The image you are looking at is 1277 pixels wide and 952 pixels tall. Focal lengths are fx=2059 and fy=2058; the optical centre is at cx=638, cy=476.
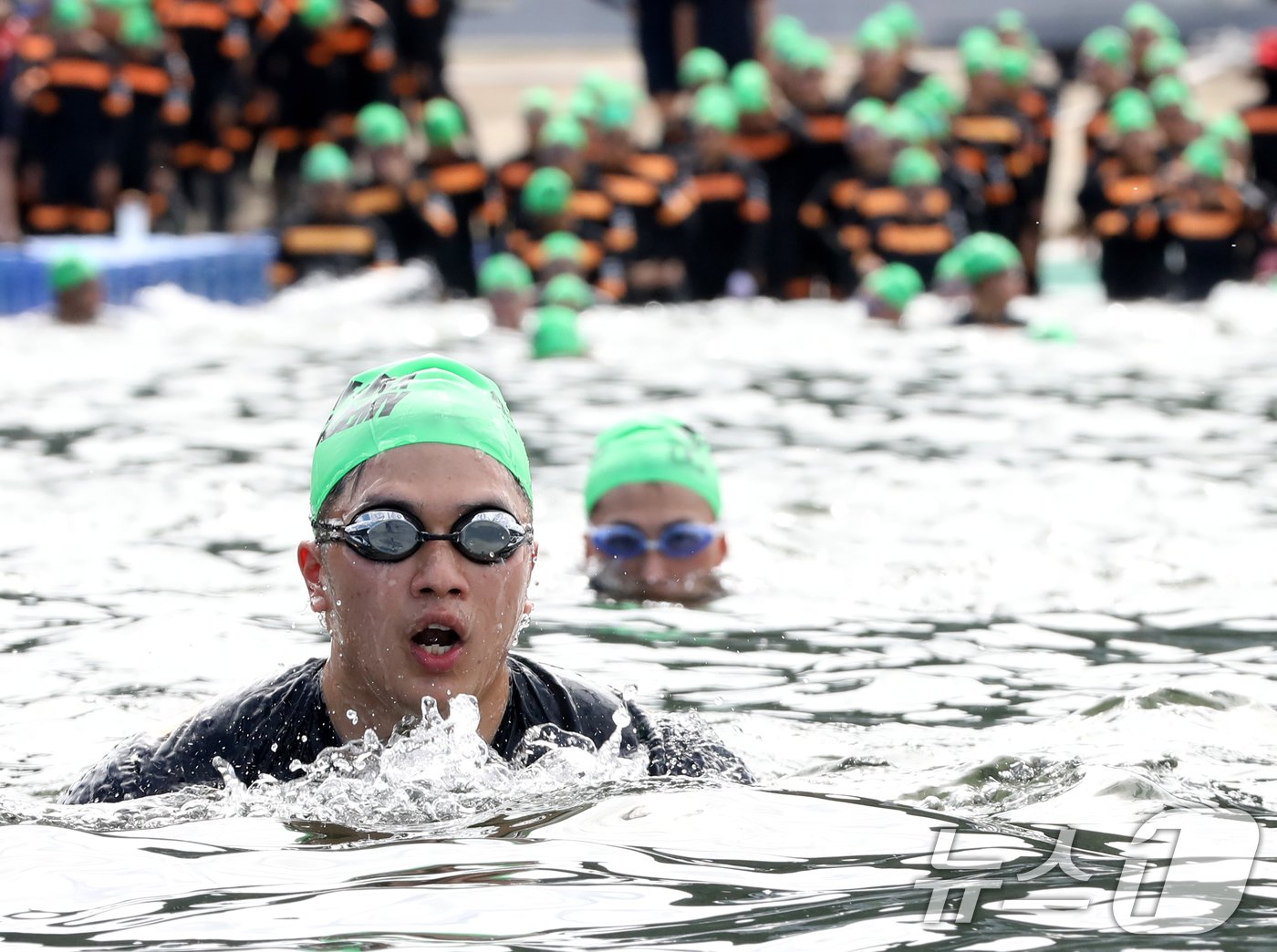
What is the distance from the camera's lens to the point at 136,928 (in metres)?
3.28

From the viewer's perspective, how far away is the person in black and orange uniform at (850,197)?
17.2m

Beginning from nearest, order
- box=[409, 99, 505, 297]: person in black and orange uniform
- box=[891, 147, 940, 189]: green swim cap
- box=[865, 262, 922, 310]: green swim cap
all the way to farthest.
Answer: box=[865, 262, 922, 310]: green swim cap < box=[891, 147, 940, 189]: green swim cap < box=[409, 99, 505, 297]: person in black and orange uniform

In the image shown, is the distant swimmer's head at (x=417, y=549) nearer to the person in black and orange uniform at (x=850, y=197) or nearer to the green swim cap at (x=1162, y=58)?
the person in black and orange uniform at (x=850, y=197)

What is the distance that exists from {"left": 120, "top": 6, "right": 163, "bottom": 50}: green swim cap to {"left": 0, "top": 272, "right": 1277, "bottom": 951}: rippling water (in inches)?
120

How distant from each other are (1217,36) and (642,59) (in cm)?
789

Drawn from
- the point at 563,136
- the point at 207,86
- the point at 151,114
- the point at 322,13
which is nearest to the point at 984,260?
the point at 563,136

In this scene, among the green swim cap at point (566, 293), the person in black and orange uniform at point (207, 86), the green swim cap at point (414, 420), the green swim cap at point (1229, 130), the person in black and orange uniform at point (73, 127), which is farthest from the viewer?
the green swim cap at point (1229, 130)

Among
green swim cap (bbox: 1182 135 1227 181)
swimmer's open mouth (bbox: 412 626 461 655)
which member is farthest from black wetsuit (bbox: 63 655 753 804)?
green swim cap (bbox: 1182 135 1227 181)

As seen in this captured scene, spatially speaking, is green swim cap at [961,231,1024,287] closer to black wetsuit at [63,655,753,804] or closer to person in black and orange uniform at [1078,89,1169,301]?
person in black and orange uniform at [1078,89,1169,301]

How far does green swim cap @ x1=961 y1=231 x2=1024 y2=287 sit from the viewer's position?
14.4 meters

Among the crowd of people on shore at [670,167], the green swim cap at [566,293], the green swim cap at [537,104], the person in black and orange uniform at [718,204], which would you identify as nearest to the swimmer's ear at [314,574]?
the green swim cap at [566,293]

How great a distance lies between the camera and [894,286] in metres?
15.0

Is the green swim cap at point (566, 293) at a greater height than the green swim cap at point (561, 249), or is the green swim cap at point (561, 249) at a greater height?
the green swim cap at point (561, 249)

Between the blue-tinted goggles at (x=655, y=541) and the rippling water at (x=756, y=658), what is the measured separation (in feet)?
0.65
